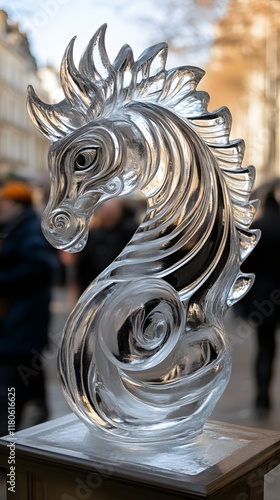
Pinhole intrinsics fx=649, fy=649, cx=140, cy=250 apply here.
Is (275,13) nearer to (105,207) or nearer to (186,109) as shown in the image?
(105,207)

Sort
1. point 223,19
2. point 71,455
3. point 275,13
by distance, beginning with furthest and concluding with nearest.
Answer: point 223,19 → point 275,13 → point 71,455

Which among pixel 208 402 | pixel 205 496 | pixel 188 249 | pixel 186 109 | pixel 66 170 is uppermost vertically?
pixel 186 109

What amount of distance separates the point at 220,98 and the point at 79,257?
4282 millimetres

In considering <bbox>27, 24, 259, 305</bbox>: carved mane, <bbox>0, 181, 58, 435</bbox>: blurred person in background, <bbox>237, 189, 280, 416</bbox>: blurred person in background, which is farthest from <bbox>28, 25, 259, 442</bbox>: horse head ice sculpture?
<bbox>237, 189, 280, 416</bbox>: blurred person in background

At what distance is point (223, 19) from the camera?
21.7ft

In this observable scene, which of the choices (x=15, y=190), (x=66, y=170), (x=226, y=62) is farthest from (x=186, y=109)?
(x=226, y=62)

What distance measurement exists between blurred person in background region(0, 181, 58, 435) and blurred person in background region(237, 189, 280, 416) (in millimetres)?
1273

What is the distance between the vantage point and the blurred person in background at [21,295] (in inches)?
96.3

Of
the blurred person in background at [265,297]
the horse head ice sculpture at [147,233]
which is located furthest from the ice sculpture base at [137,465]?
the blurred person in background at [265,297]

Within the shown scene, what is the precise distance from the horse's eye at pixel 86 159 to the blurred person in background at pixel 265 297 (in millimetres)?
2215

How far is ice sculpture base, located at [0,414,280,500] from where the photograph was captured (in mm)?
1068

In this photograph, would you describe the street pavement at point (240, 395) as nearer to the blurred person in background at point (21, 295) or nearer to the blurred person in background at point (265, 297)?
the blurred person in background at point (265, 297)

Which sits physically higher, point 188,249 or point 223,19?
point 223,19

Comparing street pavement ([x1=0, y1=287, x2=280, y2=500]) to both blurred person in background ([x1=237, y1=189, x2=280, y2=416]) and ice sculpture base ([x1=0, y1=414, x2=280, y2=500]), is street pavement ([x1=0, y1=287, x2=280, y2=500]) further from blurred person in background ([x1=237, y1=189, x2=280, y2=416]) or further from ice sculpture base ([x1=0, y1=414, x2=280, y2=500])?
ice sculpture base ([x1=0, y1=414, x2=280, y2=500])
